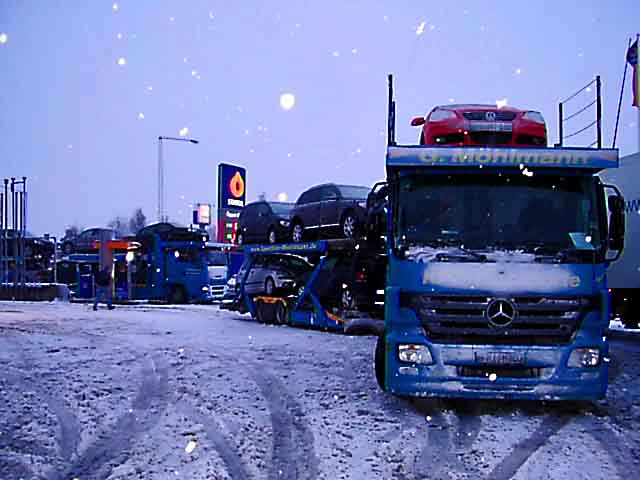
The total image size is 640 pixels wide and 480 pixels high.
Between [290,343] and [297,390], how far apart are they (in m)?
4.92

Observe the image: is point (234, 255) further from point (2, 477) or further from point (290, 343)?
point (2, 477)

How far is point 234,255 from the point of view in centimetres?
2617

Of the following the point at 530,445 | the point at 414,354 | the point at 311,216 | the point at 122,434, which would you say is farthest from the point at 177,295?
the point at 530,445

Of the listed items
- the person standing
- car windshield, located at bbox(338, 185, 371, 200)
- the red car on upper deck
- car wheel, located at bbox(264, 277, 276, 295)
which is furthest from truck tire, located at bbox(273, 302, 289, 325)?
the person standing

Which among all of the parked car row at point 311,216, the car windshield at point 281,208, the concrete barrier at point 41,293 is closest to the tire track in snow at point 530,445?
the parked car row at point 311,216

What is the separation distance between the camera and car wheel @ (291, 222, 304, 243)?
55.6 ft

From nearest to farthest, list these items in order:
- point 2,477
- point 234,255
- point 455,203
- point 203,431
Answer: point 2,477
point 203,431
point 455,203
point 234,255

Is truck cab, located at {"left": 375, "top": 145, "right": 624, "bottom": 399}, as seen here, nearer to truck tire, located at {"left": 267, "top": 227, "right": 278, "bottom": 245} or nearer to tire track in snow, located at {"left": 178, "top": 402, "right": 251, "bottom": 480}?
tire track in snow, located at {"left": 178, "top": 402, "right": 251, "bottom": 480}

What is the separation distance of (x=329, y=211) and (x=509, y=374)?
8.99m

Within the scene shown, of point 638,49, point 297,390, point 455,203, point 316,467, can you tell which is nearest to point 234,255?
point 638,49

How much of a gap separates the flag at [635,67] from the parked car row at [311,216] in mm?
8395

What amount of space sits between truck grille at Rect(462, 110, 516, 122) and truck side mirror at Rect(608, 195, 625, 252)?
2181 millimetres

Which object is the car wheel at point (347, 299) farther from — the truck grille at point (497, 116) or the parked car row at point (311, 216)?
the truck grille at point (497, 116)

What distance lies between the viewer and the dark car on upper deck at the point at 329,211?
15.2 meters
